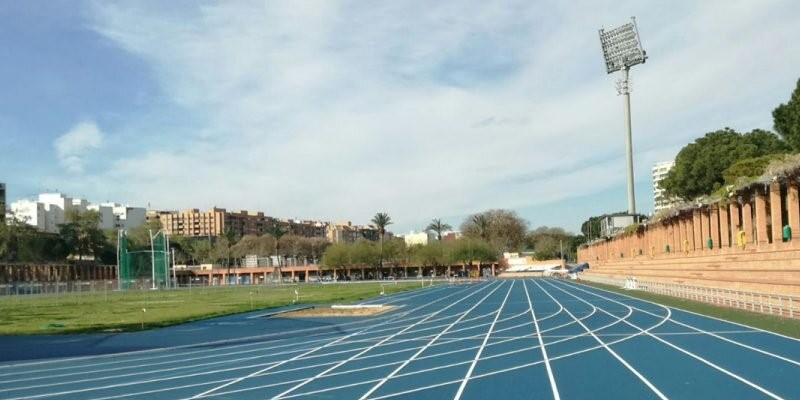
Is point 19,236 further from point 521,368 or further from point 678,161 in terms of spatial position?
point 521,368

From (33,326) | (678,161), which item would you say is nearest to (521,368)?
(33,326)

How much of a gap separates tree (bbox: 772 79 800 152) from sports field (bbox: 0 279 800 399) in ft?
72.1

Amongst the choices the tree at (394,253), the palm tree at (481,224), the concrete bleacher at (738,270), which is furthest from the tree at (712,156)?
the tree at (394,253)

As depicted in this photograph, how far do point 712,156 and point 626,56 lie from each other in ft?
68.5

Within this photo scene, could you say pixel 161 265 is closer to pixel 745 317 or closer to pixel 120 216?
pixel 745 317

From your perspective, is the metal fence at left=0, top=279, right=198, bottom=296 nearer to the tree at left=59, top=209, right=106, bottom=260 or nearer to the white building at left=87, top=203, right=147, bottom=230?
the tree at left=59, top=209, right=106, bottom=260

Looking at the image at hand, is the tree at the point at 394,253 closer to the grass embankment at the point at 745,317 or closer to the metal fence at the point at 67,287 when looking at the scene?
the metal fence at the point at 67,287

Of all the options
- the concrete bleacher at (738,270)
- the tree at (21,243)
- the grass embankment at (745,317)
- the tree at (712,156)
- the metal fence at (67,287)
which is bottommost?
the metal fence at (67,287)

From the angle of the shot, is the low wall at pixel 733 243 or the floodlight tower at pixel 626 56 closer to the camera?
the low wall at pixel 733 243

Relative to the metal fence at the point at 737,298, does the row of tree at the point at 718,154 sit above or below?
above

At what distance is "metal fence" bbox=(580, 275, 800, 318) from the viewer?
20.1 meters

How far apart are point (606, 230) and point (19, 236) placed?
2909 inches

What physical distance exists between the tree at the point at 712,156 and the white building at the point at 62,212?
100276 millimetres

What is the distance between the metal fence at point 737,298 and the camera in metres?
20.1
